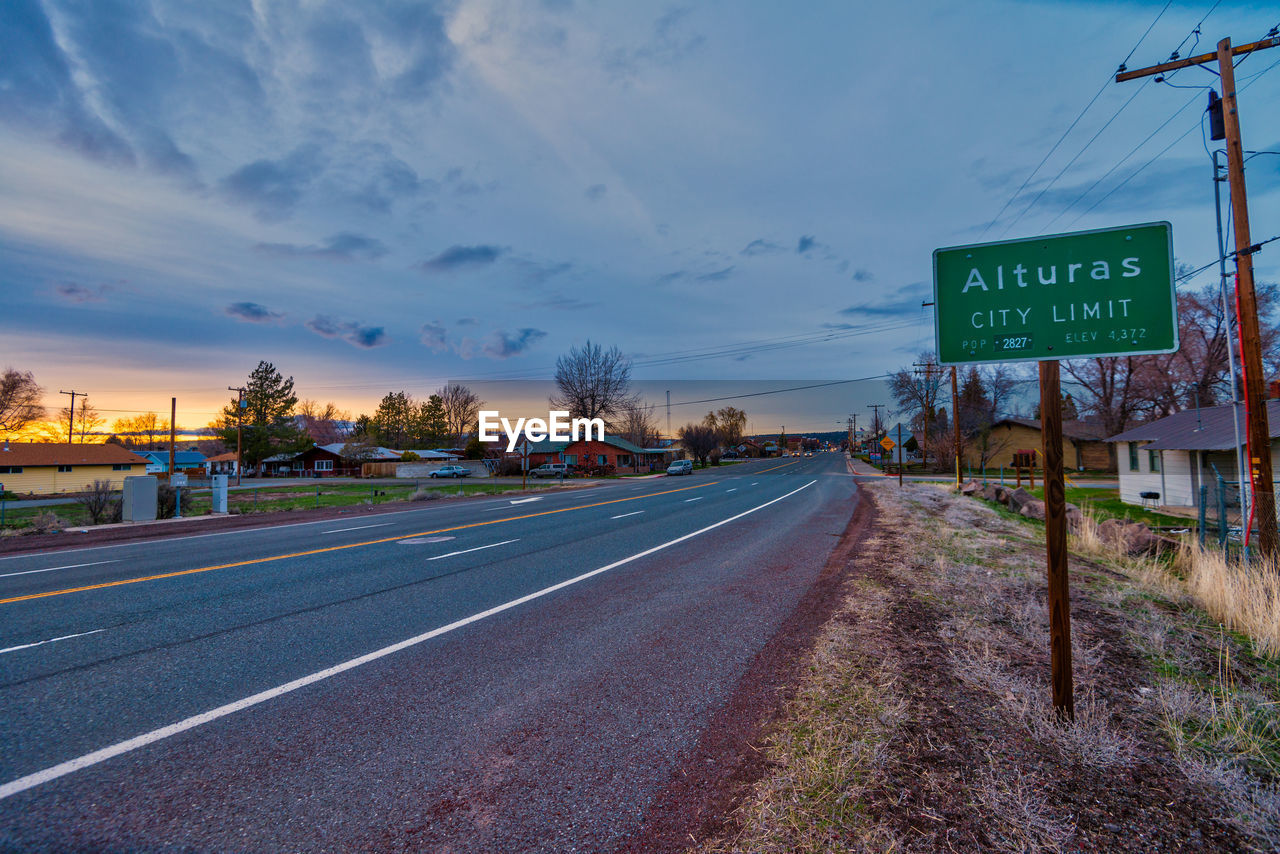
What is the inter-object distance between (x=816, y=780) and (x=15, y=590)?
10803mm

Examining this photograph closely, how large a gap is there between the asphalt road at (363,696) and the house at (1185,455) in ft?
64.7

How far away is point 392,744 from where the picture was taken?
3.50 m

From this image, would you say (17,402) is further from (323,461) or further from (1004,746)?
(1004,746)

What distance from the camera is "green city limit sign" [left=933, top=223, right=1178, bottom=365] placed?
141 inches

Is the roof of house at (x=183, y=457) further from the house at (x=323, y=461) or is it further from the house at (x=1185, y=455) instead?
the house at (x=1185, y=455)

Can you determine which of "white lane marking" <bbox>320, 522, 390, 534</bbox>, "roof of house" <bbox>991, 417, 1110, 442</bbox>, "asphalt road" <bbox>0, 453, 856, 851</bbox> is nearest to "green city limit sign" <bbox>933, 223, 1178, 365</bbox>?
"asphalt road" <bbox>0, 453, 856, 851</bbox>

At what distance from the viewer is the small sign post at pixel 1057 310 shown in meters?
3.58

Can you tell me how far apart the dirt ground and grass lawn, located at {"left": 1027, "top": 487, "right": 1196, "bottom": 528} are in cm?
1200

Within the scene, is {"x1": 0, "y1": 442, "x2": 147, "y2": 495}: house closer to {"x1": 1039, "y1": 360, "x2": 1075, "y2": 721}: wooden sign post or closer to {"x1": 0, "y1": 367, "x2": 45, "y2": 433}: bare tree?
{"x1": 0, "y1": 367, "x2": 45, "y2": 433}: bare tree

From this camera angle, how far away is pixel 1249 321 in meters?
9.47

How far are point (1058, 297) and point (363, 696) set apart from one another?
5720mm

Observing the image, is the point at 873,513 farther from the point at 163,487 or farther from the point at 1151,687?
the point at 163,487

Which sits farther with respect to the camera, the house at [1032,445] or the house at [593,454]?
the house at [593,454]

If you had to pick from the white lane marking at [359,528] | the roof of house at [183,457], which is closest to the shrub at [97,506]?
the white lane marking at [359,528]
